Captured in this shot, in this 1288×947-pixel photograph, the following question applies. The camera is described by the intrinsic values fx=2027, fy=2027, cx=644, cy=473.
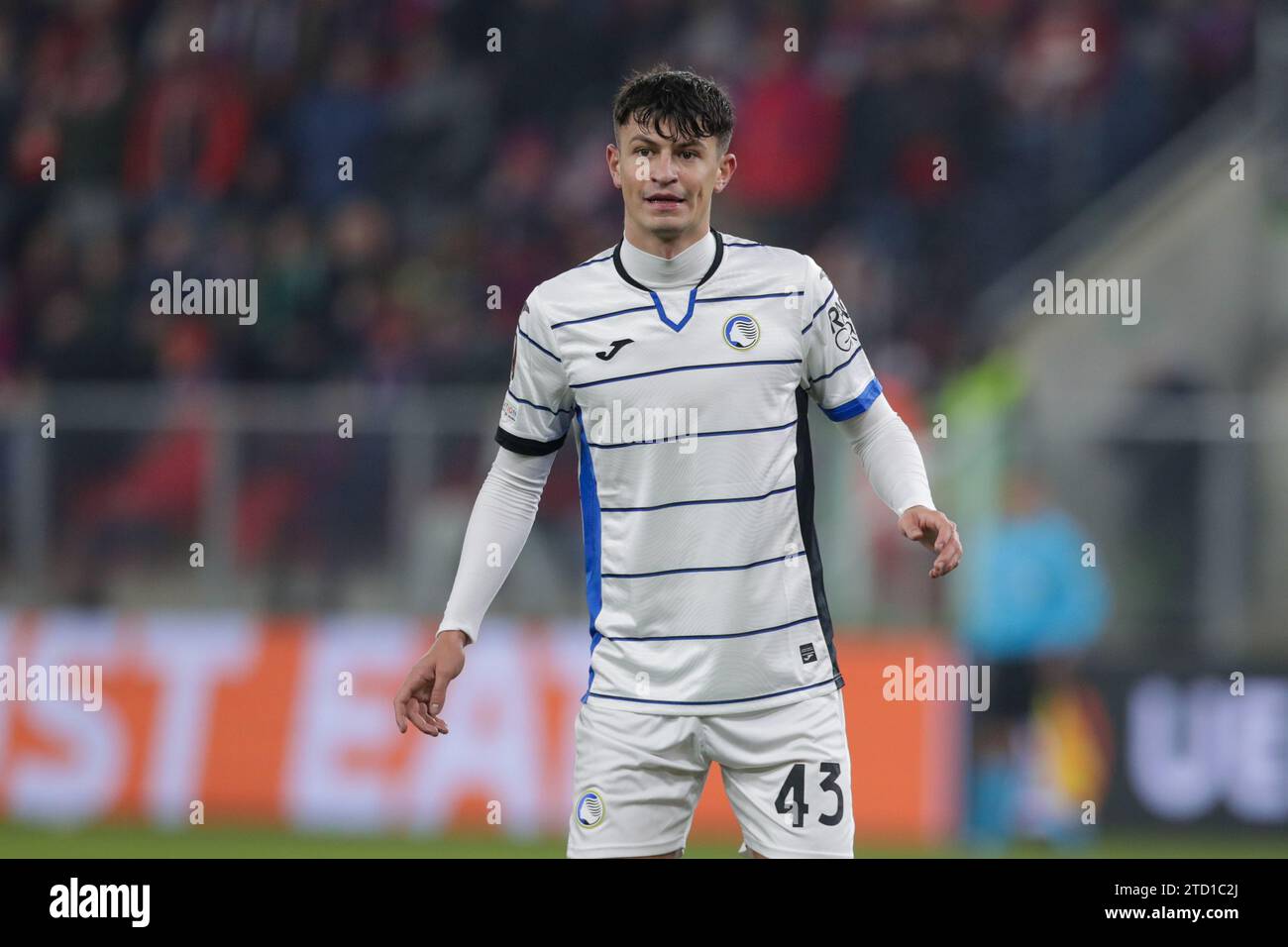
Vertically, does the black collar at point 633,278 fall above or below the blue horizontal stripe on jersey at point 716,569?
above

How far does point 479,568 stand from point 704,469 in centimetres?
61

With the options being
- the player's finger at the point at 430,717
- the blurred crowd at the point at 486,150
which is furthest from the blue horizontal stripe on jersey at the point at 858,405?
the blurred crowd at the point at 486,150

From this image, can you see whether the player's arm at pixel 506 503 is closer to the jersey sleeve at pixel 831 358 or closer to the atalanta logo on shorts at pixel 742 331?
the atalanta logo on shorts at pixel 742 331

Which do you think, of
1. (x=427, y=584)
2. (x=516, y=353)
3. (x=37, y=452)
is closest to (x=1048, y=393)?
(x=427, y=584)

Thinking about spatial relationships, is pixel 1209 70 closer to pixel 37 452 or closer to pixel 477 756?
pixel 477 756

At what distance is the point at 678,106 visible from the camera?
4340mm

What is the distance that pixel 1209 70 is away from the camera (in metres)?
13.1

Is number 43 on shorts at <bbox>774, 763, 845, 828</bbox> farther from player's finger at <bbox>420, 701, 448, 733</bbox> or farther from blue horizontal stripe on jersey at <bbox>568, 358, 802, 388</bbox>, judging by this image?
blue horizontal stripe on jersey at <bbox>568, 358, 802, 388</bbox>

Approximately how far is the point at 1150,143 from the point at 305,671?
21.3 ft

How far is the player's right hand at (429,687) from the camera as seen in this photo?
445 cm

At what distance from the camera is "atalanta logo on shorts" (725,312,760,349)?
441 cm
